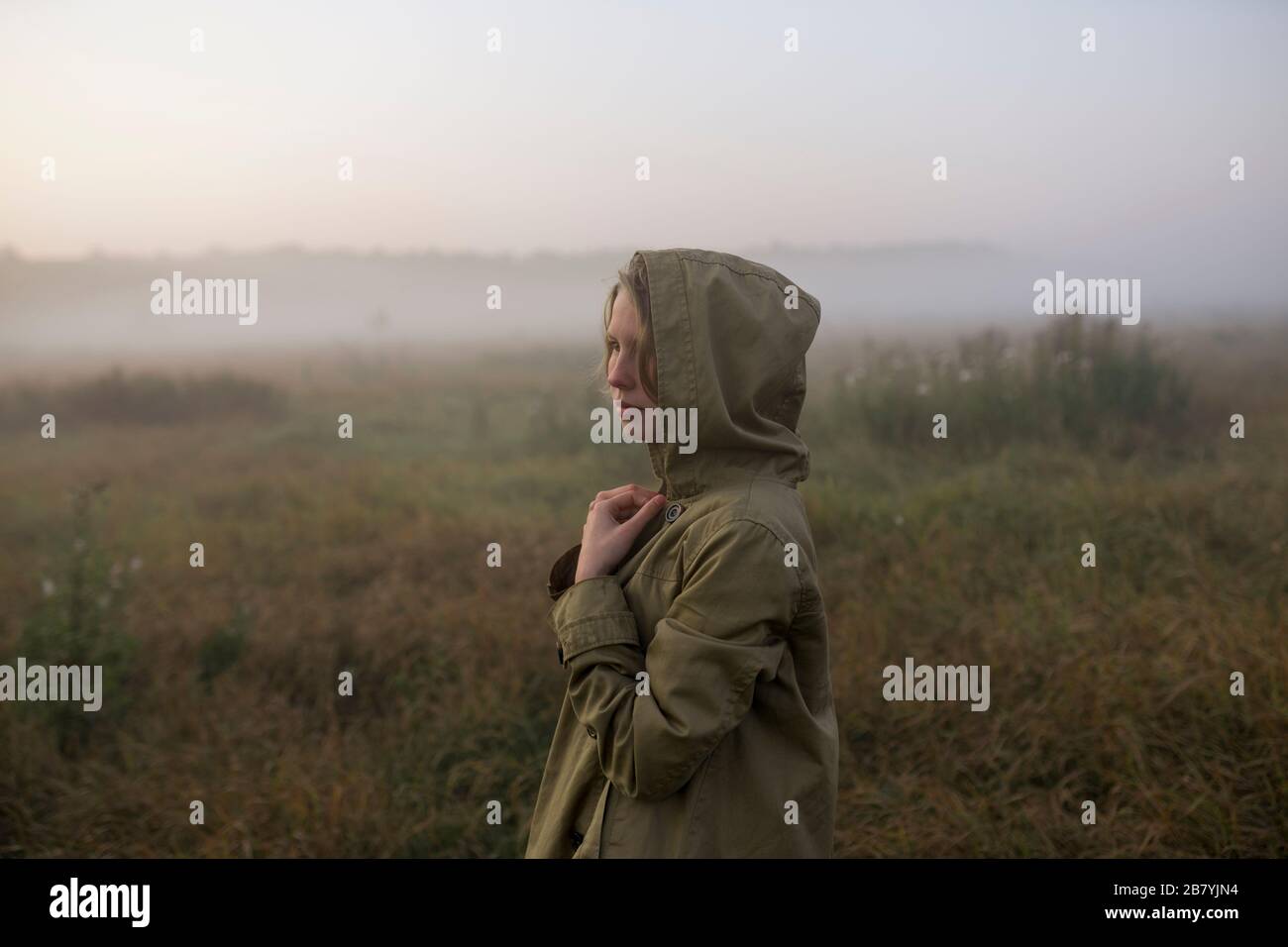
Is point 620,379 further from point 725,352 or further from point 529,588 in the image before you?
point 529,588

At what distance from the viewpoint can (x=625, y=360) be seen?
178 centimetres

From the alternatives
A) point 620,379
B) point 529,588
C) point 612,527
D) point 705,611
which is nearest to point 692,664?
point 705,611

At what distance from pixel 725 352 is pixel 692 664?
1.67 feet

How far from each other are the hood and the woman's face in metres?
0.07

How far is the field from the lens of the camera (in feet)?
12.3

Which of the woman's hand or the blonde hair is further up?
the blonde hair

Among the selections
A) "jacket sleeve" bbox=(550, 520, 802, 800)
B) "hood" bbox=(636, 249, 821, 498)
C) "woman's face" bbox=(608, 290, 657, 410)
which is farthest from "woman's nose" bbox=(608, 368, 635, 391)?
"jacket sleeve" bbox=(550, 520, 802, 800)

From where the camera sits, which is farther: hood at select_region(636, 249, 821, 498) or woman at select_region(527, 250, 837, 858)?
hood at select_region(636, 249, 821, 498)

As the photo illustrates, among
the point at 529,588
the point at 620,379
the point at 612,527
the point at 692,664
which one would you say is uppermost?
the point at 620,379

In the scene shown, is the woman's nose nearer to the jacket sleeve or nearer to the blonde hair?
the blonde hair

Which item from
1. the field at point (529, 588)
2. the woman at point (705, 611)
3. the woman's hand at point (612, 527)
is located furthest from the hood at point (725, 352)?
the field at point (529, 588)

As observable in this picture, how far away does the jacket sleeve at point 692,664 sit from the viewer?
155 centimetres

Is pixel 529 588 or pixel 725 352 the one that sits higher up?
pixel 725 352
